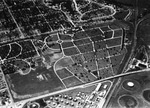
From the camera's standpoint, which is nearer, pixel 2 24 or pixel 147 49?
pixel 147 49

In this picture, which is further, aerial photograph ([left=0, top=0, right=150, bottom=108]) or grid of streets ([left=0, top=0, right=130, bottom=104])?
grid of streets ([left=0, top=0, right=130, bottom=104])

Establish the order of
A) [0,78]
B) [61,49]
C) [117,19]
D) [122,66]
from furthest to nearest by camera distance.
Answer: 1. [117,19]
2. [61,49]
3. [122,66]
4. [0,78]

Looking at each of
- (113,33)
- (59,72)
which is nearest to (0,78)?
(59,72)

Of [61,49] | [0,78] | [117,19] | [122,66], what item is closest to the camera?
[0,78]

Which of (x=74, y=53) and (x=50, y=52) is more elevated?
(x=50, y=52)

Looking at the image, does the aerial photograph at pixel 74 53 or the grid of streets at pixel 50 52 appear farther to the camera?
the grid of streets at pixel 50 52

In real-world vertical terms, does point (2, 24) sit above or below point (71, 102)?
above

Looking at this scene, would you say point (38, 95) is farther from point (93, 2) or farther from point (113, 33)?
point (93, 2)
